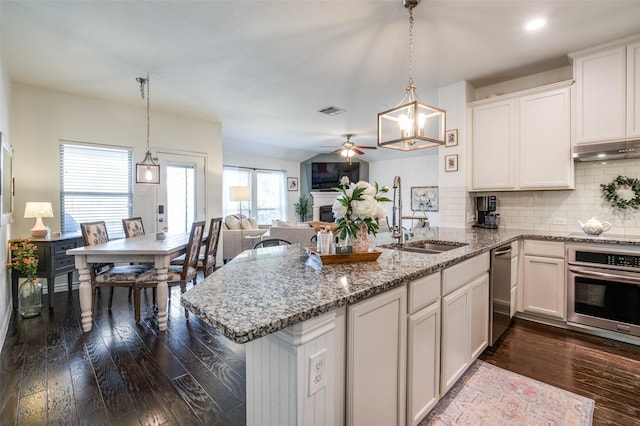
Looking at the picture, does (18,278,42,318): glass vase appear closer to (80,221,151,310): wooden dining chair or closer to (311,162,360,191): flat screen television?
(80,221,151,310): wooden dining chair

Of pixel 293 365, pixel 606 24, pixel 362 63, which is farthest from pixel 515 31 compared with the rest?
pixel 293 365

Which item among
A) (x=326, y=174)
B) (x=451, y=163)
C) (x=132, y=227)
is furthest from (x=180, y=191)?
(x=326, y=174)

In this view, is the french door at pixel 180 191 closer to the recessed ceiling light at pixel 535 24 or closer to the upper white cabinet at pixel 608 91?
the recessed ceiling light at pixel 535 24

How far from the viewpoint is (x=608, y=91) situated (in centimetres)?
277

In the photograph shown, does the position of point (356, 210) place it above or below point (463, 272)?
above

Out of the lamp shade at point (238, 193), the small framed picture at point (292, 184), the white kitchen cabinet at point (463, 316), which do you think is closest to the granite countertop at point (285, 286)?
the white kitchen cabinet at point (463, 316)

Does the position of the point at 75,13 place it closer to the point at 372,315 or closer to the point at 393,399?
the point at 372,315

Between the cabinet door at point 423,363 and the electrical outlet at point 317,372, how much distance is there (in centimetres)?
57

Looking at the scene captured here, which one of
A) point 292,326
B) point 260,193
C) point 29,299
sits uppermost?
point 260,193

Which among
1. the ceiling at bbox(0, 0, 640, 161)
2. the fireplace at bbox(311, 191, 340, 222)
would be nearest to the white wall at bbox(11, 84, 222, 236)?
the ceiling at bbox(0, 0, 640, 161)

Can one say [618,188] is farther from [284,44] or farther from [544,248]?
→ [284,44]

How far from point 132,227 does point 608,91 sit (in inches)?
216

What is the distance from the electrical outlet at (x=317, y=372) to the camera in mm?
943

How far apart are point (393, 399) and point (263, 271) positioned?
2.66 feet
